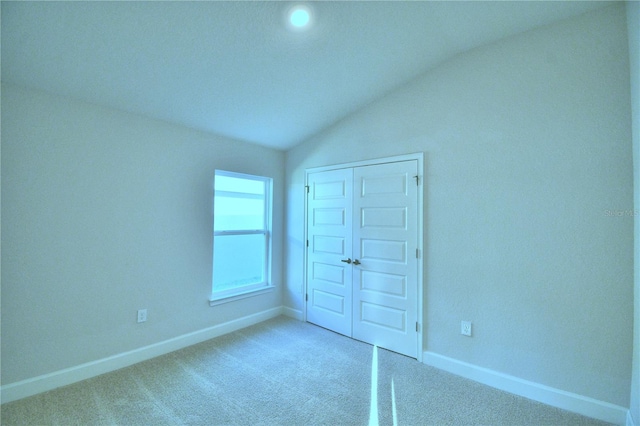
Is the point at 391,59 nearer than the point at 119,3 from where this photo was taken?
No

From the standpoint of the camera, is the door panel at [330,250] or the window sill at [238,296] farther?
the door panel at [330,250]

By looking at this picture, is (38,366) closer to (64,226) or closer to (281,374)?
(64,226)

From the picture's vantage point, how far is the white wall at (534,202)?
2000 mm

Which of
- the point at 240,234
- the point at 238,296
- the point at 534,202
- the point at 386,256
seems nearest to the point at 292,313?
the point at 238,296

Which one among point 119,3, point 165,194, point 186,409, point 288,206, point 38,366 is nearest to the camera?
point 119,3

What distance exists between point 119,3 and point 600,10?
3.36 metres

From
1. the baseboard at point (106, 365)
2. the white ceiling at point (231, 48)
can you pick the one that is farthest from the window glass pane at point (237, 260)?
the white ceiling at point (231, 48)

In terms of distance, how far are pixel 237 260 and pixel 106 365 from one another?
64.1 inches

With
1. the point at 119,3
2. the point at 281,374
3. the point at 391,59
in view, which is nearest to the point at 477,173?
the point at 391,59

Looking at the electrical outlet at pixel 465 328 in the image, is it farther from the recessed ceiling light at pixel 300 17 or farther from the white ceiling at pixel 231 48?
the recessed ceiling light at pixel 300 17

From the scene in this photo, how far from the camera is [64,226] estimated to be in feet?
Result: 7.62

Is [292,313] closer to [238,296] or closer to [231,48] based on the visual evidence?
[238,296]

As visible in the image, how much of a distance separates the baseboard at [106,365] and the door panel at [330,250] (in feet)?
3.42

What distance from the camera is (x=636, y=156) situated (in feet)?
6.12
